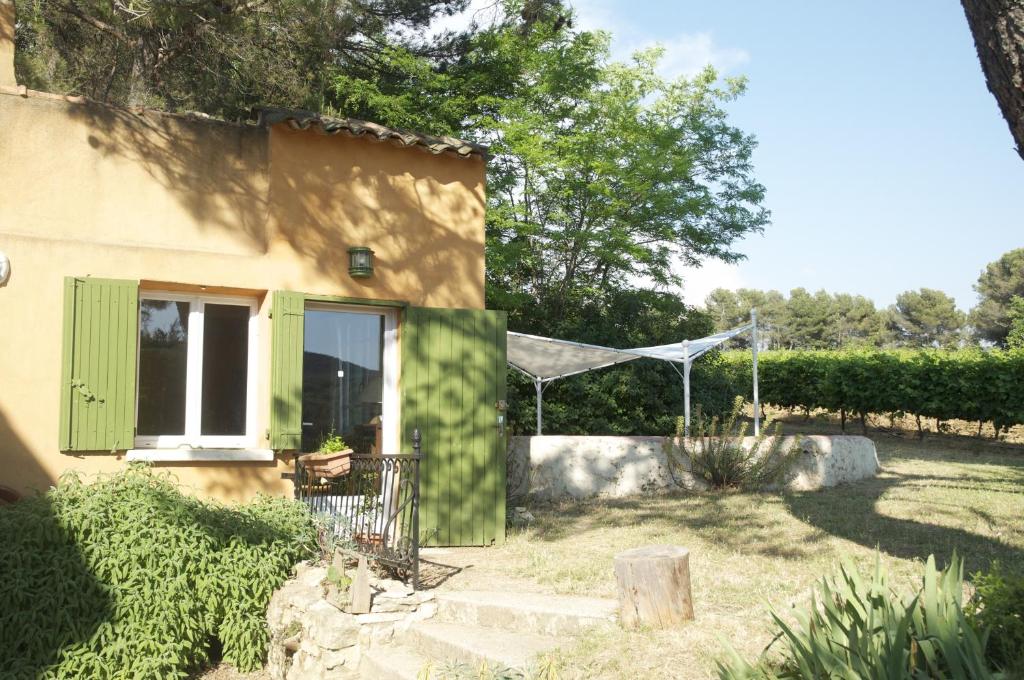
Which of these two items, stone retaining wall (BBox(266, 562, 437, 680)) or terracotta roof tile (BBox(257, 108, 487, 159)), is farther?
terracotta roof tile (BBox(257, 108, 487, 159))

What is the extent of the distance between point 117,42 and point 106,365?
7516 millimetres

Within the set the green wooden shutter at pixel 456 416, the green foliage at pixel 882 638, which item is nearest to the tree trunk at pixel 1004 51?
the green foliage at pixel 882 638

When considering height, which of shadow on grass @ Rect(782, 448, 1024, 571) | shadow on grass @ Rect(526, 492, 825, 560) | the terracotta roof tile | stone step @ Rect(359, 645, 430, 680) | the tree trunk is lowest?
stone step @ Rect(359, 645, 430, 680)

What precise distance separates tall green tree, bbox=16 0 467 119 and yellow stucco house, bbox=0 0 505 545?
179 inches

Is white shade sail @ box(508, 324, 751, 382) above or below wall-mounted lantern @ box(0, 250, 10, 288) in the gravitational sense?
below

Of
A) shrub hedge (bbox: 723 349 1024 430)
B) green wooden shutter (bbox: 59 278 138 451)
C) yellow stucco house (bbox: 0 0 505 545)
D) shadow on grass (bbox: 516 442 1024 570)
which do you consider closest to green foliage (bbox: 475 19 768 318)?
shrub hedge (bbox: 723 349 1024 430)

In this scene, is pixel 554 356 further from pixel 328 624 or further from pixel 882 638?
pixel 882 638

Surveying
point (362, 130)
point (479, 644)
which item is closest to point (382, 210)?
point (362, 130)

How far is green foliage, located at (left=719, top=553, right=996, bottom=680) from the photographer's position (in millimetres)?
2812

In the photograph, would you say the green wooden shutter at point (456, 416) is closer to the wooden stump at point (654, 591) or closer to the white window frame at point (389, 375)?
the white window frame at point (389, 375)

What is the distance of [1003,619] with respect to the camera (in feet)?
10.1

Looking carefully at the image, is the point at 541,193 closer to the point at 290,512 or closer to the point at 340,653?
the point at 290,512

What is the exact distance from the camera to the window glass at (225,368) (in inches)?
246

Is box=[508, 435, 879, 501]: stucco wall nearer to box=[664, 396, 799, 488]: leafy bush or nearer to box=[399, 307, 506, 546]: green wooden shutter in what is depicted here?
box=[664, 396, 799, 488]: leafy bush
